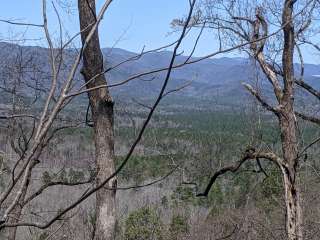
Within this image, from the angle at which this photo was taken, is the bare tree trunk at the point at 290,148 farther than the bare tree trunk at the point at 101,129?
Yes

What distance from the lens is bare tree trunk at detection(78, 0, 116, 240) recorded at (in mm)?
3242

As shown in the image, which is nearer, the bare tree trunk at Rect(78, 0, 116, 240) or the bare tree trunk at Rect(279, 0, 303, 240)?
the bare tree trunk at Rect(78, 0, 116, 240)

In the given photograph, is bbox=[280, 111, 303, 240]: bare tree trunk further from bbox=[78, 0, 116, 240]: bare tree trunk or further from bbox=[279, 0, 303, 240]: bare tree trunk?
bbox=[78, 0, 116, 240]: bare tree trunk

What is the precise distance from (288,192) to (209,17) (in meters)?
→ 2.71

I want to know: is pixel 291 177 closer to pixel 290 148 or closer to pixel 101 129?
pixel 290 148

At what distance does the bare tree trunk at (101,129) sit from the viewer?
10.6 feet

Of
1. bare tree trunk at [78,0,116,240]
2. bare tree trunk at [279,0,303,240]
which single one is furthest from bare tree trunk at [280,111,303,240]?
bare tree trunk at [78,0,116,240]

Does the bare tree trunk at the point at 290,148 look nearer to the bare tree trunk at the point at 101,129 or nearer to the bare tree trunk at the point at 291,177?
the bare tree trunk at the point at 291,177

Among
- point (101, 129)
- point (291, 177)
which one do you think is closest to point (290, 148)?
point (291, 177)

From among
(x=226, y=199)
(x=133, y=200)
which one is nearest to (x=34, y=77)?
(x=226, y=199)

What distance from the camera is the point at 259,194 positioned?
76.0 ft

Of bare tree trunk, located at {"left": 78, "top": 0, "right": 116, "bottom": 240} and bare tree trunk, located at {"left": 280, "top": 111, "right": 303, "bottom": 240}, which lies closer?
bare tree trunk, located at {"left": 78, "top": 0, "right": 116, "bottom": 240}

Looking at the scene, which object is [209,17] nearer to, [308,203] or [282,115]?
[282,115]

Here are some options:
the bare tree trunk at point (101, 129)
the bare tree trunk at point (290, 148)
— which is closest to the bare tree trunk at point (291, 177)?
the bare tree trunk at point (290, 148)
